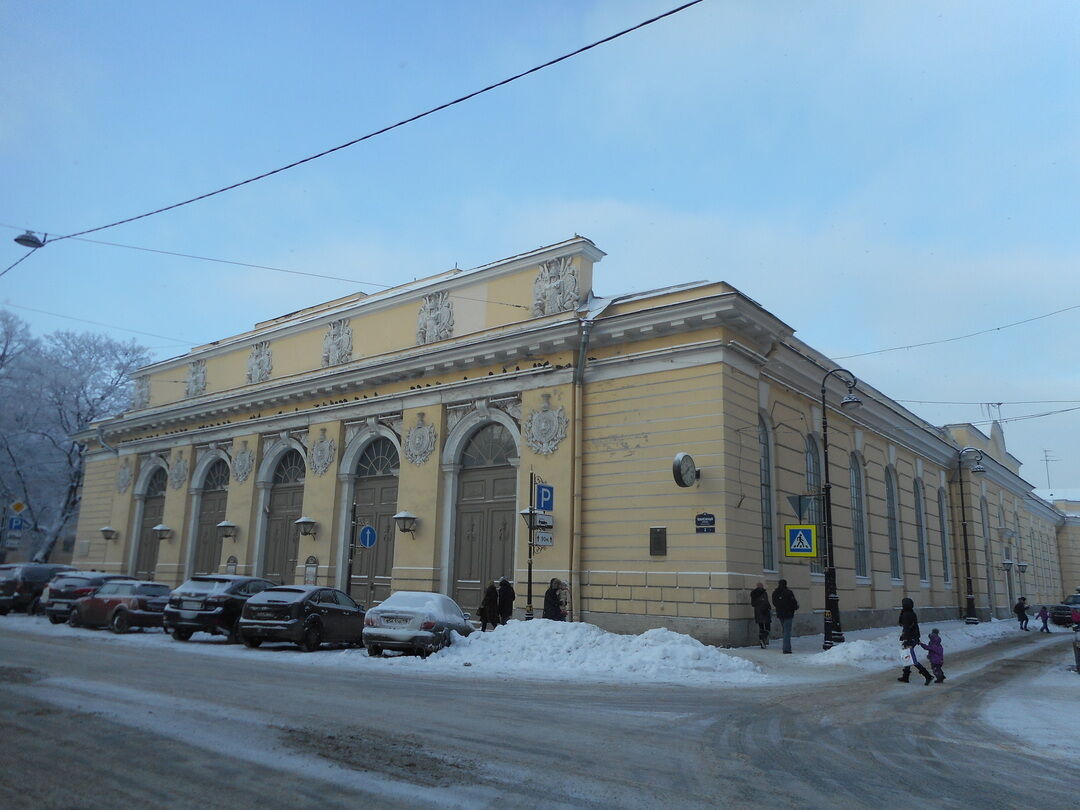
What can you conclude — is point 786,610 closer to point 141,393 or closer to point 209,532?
point 209,532

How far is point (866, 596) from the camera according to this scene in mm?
25609

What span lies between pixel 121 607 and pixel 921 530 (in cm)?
2876

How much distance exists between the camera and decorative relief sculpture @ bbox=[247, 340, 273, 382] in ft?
102

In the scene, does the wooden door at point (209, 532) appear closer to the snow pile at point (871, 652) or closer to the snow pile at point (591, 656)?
the snow pile at point (591, 656)

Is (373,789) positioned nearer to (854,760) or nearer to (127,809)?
(127,809)

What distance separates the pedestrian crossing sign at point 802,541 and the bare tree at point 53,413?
118ft

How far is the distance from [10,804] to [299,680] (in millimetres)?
6661

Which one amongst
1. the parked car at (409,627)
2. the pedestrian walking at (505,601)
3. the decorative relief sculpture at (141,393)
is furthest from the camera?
the decorative relief sculpture at (141,393)

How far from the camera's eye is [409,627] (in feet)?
51.0

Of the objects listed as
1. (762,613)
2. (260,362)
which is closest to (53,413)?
(260,362)

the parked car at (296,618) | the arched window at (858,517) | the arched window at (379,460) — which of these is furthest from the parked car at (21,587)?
the arched window at (858,517)

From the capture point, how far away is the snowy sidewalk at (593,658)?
13.7 m

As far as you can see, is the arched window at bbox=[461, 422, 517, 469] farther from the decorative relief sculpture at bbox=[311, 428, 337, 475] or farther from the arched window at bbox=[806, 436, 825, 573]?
the arched window at bbox=[806, 436, 825, 573]

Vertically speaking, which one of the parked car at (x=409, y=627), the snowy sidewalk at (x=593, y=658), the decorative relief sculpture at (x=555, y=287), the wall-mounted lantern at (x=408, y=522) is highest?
the decorative relief sculpture at (x=555, y=287)
